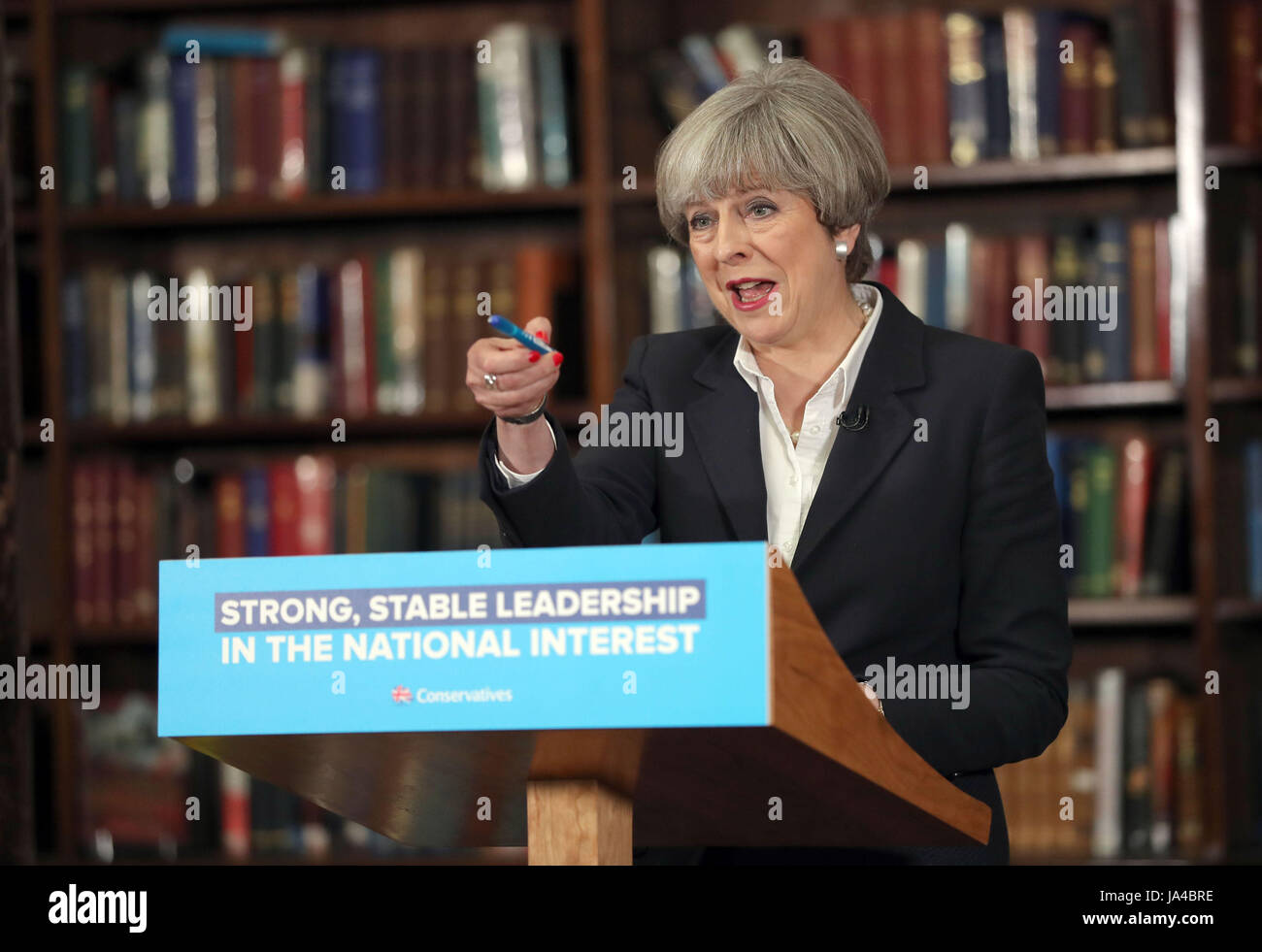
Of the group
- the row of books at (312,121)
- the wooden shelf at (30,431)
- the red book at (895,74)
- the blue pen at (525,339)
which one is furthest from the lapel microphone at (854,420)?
the wooden shelf at (30,431)

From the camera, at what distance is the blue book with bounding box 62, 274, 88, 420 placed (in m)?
3.22

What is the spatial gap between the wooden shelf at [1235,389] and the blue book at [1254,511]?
0.10 meters

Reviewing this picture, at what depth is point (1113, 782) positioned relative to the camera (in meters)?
2.93

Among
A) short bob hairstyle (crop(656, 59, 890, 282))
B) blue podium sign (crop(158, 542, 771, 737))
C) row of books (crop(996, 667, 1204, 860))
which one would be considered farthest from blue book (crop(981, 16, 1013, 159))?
blue podium sign (crop(158, 542, 771, 737))

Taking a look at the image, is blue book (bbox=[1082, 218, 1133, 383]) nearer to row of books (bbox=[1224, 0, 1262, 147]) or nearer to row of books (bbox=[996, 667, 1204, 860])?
row of books (bbox=[1224, 0, 1262, 147])

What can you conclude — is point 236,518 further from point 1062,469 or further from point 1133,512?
point 1133,512

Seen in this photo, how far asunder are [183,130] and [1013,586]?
91.0 inches

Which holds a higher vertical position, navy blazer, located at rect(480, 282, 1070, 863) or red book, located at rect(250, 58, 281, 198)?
red book, located at rect(250, 58, 281, 198)

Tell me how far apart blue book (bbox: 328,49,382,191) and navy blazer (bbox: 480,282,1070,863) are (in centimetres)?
181

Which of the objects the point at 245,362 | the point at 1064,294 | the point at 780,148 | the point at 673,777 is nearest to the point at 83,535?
the point at 245,362

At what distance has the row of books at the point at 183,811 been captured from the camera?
313cm
